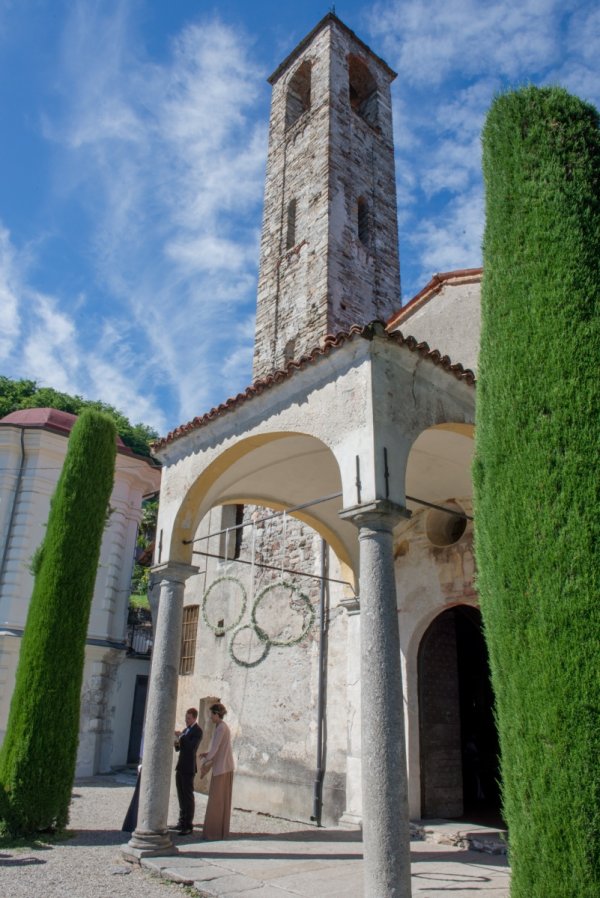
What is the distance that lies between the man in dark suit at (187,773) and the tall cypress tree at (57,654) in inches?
46.7

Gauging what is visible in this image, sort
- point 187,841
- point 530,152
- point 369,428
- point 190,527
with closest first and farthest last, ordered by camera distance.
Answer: point 530,152 < point 369,428 < point 187,841 < point 190,527

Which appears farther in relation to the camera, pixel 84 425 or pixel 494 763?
pixel 494 763

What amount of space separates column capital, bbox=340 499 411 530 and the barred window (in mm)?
8551

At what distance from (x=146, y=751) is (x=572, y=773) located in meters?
4.38

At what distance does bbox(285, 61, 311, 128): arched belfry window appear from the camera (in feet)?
61.6

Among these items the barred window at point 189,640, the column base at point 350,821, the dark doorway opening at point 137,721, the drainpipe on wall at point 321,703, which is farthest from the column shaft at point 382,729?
the dark doorway opening at point 137,721

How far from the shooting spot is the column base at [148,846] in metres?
5.82

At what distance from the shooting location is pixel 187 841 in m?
6.71

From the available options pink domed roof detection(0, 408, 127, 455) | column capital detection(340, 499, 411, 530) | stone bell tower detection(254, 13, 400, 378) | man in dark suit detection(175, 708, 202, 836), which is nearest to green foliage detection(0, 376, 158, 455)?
pink domed roof detection(0, 408, 127, 455)

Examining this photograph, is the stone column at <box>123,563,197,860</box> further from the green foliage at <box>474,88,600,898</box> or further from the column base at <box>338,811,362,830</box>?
the green foliage at <box>474,88,600,898</box>

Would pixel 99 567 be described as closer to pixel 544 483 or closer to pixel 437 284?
pixel 437 284

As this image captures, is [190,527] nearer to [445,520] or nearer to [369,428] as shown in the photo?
[369,428]

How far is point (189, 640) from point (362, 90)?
16701mm

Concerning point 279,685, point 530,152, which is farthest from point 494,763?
point 530,152
